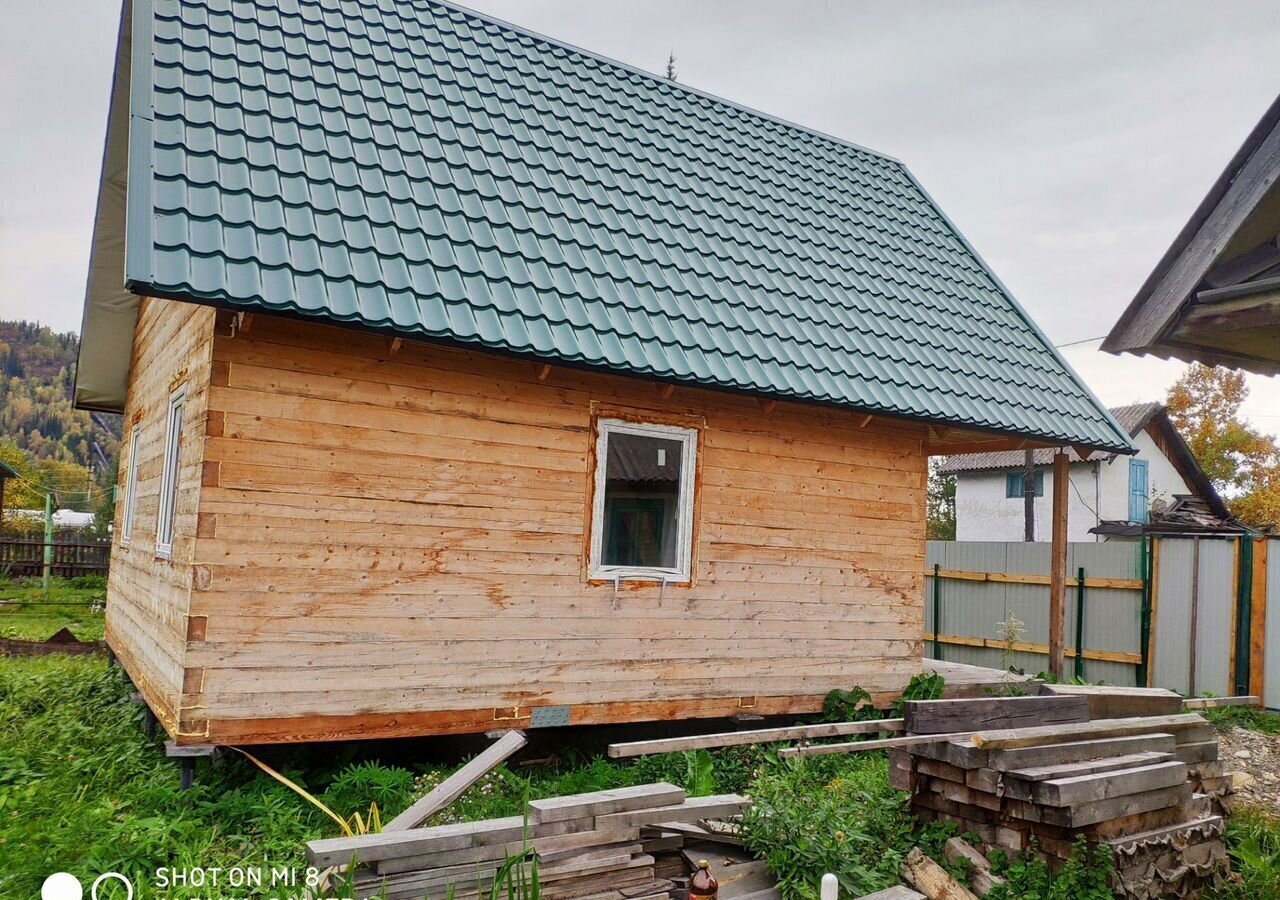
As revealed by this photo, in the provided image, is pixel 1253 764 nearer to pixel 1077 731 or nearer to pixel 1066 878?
pixel 1077 731

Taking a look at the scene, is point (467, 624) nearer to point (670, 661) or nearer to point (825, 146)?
point (670, 661)

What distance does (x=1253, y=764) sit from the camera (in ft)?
29.9

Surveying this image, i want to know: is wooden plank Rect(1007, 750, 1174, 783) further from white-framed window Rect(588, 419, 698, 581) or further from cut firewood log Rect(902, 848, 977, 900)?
white-framed window Rect(588, 419, 698, 581)

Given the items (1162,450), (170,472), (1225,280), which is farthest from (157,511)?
(1162,450)

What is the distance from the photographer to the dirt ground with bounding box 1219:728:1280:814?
26.3ft

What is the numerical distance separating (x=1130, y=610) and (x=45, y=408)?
436 feet

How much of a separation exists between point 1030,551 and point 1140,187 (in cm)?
3636

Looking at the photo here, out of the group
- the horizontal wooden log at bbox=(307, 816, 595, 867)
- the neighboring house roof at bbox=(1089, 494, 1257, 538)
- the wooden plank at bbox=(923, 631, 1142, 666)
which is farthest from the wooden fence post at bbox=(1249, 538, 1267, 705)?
the horizontal wooden log at bbox=(307, 816, 595, 867)

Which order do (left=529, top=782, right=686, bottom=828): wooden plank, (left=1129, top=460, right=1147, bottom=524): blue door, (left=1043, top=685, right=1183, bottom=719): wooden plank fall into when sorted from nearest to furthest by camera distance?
(left=529, top=782, right=686, bottom=828): wooden plank
(left=1043, top=685, right=1183, bottom=719): wooden plank
(left=1129, top=460, right=1147, bottom=524): blue door

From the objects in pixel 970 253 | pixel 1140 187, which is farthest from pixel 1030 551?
pixel 1140 187

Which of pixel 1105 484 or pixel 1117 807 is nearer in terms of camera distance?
pixel 1117 807

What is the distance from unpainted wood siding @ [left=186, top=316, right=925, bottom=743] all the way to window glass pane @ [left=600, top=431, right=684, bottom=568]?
0.76 feet

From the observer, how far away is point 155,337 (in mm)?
9859

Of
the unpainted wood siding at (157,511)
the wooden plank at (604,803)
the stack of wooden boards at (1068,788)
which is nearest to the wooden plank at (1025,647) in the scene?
the stack of wooden boards at (1068,788)
